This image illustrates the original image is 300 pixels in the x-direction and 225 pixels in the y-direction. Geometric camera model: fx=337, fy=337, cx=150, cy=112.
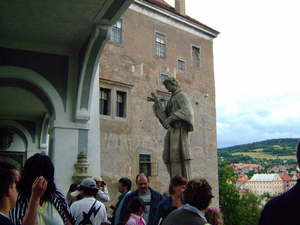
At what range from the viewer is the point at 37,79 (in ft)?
28.3

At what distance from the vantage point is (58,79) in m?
8.91

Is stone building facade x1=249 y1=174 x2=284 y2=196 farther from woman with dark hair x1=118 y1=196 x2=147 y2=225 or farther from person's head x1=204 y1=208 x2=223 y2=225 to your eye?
person's head x1=204 y1=208 x2=223 y2=225

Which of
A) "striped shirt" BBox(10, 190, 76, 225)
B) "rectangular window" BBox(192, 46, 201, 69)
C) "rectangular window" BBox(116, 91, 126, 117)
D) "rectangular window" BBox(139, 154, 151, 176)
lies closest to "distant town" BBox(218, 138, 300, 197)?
"rectangular window" BBox(192, 46, 201, 69)

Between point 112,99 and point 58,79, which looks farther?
point 112,99

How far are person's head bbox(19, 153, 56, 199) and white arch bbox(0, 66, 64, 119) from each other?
5.91 m

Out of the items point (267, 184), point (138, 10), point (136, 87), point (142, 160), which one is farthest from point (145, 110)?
point (267, 184)

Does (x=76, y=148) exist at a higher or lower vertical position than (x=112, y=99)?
lower

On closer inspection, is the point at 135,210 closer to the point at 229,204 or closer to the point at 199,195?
the point at 199,195

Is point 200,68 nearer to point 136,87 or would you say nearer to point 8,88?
point 136,87

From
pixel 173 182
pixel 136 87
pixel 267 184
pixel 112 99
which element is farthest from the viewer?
pixel 267 184

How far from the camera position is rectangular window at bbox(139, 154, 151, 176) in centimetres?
2166

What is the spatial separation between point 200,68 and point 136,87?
7.28 metres

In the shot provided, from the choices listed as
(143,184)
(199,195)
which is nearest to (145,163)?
(143,184)

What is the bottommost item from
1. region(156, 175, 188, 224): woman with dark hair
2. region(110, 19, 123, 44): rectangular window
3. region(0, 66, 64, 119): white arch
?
region(156, 175, 188, 224): woman with dark hair
